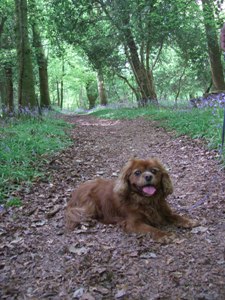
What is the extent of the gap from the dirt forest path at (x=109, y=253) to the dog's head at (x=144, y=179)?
0.46m

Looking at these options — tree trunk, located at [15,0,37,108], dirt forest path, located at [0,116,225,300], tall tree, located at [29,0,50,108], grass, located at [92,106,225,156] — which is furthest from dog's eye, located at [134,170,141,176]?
tall tree, located at [29,0,50,108]

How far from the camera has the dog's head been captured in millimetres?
3537

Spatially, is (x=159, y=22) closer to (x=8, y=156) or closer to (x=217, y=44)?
(x=217, y=44)

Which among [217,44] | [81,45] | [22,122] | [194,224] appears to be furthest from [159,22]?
[194,224]

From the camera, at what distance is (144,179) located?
11.5 feet

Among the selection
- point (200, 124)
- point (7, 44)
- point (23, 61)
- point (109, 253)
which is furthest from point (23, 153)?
point (7, 44)

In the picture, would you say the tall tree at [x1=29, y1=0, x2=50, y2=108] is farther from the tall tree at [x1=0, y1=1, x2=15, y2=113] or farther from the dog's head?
the dog's head

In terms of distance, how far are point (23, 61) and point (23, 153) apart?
239 inches

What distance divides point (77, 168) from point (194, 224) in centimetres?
322

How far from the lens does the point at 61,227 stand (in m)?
4.00

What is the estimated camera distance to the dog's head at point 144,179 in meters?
3.54

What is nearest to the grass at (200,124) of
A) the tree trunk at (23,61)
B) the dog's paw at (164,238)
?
the dog's paw at (164,238)

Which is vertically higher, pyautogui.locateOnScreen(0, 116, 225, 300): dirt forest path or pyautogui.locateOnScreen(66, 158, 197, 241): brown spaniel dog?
pyautogui.locateOnScreen(66, 158, 197, 241): brown spaniel dog

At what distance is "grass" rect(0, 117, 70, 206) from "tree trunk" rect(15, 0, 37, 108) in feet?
9.22
